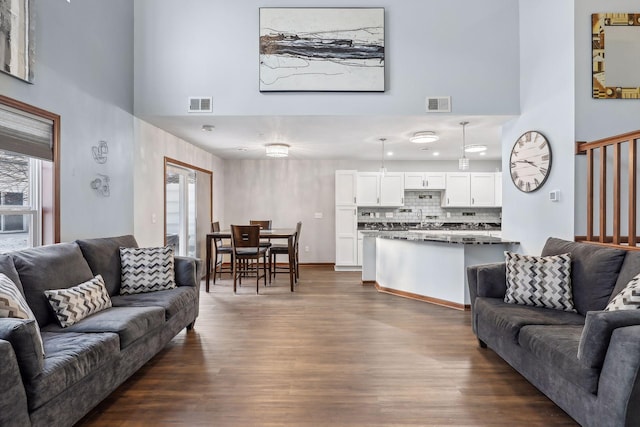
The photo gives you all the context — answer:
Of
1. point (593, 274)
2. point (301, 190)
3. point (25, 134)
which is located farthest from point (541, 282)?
point (301, 190)

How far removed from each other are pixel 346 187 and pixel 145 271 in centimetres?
420

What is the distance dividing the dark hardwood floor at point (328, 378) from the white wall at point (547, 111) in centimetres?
130

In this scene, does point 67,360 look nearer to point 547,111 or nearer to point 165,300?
point 165,300

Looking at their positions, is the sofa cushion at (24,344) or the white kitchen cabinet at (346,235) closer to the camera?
the sofa cushion at (24,344)

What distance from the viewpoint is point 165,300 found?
270 centimetres

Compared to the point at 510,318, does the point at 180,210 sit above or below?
above

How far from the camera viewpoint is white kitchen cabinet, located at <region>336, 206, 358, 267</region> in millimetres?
6473

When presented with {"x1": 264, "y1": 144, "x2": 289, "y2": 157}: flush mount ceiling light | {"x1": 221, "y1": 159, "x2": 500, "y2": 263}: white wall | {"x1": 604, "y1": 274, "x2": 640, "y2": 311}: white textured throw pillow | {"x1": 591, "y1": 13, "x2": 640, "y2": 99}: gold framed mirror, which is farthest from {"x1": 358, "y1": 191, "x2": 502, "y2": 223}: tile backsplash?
{"x1": 604, "y1": 274, "x2": 640, "y2": 311}: white textured throw pillow

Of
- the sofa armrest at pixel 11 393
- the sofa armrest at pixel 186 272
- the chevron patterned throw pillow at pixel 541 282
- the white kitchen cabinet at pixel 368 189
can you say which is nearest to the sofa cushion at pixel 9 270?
the sofa armrest at pixel 11 393

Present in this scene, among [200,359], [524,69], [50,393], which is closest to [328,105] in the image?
[524,69]

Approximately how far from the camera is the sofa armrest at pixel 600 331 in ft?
5.12

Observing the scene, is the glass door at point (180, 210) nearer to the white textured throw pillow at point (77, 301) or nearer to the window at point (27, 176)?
the window at point (27, 176)

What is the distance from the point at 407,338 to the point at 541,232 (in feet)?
6.04

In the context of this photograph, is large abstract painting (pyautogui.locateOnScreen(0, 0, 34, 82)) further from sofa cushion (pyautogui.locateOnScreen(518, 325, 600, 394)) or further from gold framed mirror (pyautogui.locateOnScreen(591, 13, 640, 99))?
gold framed mirror (pyautogui.locateOnScreen(591, 13, 640, 99))
